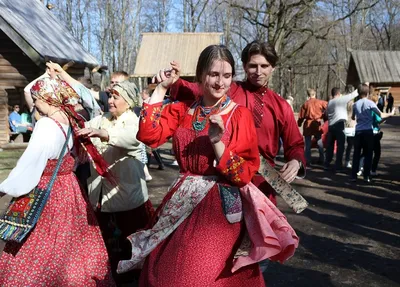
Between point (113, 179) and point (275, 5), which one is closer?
point (113, 179)

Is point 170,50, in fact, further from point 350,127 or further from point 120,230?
point 120,230

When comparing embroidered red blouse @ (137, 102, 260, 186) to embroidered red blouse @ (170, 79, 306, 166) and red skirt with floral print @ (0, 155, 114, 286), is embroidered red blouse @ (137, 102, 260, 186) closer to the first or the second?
embroidered red blouse @ (170, 79, 306, 166)

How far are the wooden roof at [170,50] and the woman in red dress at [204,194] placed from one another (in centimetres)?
1892

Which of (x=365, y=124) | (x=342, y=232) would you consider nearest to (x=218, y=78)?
(x=342, y=232)

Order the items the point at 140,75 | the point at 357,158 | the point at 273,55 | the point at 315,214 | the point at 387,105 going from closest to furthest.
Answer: the point at 273,55, the point at 315,214, the point at 357,158, the point at 140,75, the point at 387,105

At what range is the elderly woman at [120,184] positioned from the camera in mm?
3967

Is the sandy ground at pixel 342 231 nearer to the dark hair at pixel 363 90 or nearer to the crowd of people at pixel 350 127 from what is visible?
the crowd of people at pixel 350 127

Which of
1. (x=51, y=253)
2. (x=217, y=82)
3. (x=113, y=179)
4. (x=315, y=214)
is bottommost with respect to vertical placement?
(x=315, y=214)

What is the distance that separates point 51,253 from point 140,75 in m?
18.1

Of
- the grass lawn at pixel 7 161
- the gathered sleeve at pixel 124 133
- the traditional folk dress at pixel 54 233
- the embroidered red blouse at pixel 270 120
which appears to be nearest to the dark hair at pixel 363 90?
the gathered sleeve at pixel 124 133

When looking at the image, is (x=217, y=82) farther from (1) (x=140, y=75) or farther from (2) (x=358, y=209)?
(1) (x=140, y=75)

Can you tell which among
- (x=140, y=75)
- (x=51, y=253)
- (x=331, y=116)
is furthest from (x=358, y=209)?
(x=140, y=75)

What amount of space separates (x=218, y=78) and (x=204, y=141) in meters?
0.35

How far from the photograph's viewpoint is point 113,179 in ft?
12.7
